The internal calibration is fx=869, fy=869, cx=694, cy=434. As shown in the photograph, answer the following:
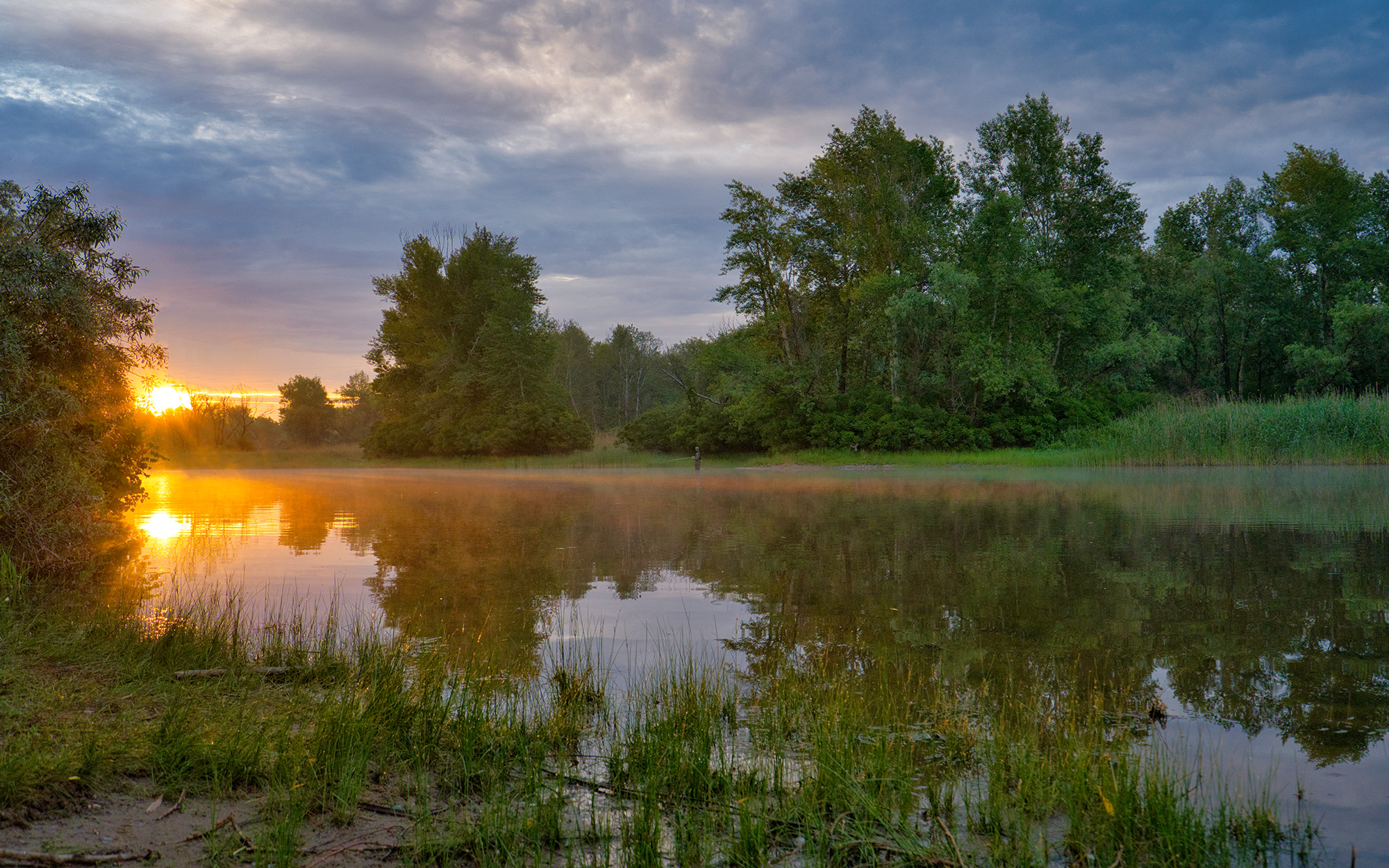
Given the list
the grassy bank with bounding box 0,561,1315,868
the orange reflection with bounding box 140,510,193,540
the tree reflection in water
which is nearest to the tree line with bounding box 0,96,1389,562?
the tree reflection in water

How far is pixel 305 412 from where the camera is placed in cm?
9575

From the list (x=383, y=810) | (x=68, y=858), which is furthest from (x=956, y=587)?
(x=68, y=858)

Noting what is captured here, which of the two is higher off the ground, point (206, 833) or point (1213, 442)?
point (1213, 442)

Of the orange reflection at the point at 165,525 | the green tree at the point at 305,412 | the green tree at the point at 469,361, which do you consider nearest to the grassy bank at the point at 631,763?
the orange reflection at the point at 165,525

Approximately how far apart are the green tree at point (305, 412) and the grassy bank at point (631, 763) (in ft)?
320

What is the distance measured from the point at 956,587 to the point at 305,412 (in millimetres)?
97179

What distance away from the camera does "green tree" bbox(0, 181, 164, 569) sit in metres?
10.4

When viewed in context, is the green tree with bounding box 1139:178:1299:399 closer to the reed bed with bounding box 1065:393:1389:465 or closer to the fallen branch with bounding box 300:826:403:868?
the reed bed with bounding box 1065:393:1389:465

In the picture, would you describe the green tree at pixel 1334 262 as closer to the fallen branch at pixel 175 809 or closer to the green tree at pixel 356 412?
the fallen branch at pixel 175 809

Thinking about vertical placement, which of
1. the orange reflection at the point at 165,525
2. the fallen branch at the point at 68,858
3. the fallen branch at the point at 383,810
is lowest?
the orange reflection at the point at 165,525

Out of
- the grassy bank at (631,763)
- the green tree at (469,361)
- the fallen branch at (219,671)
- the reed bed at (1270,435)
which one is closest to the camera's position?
the grassy bank at (631,763)

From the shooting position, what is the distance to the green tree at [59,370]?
10352mm

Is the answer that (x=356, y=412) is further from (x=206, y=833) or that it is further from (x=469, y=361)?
(x=206, y=833)

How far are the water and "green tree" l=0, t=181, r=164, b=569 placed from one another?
1449 mm
